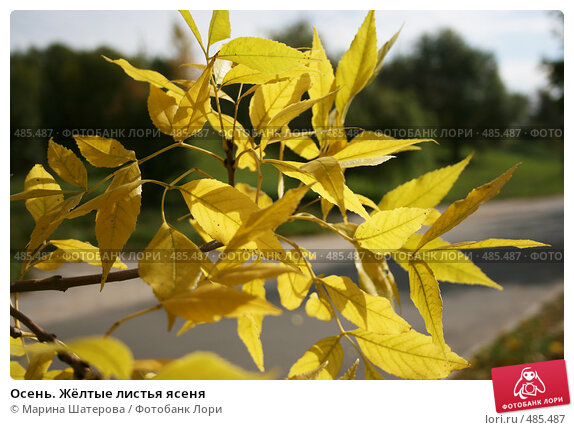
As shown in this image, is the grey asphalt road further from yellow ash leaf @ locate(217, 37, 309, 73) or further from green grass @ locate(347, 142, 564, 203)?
yellow ash leaf @ locate(217, 37, 309, 73)

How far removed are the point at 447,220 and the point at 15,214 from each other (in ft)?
16.0

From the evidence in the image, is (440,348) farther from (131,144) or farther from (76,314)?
(131,144)

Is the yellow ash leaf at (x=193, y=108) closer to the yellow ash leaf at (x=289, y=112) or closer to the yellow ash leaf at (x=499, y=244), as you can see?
the yellow ash leaf at (x=289, y=112)

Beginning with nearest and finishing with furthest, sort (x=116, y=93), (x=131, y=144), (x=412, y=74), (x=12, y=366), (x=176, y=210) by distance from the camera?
1. (x=12, y=366)
2. (x=131, y=144)
3. (x=176, y=210)
4. (x=116, y=93)
5. (x=412, y=74)

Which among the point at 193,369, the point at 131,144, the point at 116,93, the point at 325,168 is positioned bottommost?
the point at 193,369

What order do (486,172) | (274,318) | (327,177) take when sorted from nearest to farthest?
(327,177) < (274,318) < (486,172)

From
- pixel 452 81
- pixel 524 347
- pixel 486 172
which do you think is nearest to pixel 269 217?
pixel 524 347

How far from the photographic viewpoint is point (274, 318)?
3.22 meters

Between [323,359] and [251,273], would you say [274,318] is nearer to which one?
[323,359]

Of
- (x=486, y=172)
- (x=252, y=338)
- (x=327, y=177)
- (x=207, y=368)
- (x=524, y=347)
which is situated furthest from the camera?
(x=486, y=172)

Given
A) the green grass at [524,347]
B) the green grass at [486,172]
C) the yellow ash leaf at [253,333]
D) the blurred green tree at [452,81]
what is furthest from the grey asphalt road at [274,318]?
the blurred green tree at [452,81]

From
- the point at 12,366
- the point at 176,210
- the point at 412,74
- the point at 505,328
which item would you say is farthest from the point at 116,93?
the point at 412,74

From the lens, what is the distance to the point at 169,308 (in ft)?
0.54
